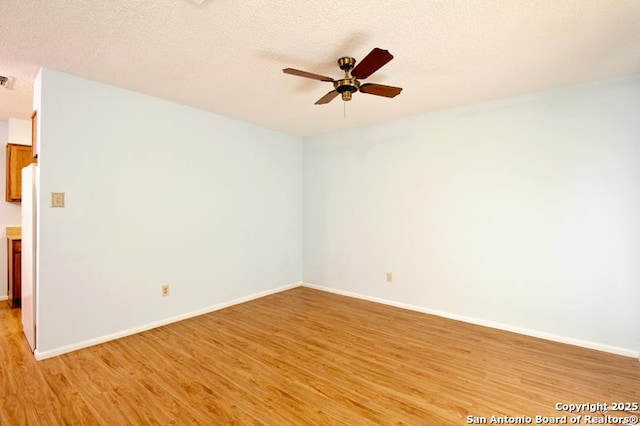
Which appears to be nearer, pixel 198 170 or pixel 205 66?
pixel 205 66

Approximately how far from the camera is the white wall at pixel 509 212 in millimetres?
2643

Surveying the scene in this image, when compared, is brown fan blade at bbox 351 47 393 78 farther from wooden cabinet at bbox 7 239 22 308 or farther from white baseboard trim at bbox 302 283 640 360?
wooden cabinet at bbox 7 239 22 308

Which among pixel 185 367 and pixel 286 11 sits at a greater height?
pixel 286 11

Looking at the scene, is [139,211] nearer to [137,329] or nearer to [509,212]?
[137,329]

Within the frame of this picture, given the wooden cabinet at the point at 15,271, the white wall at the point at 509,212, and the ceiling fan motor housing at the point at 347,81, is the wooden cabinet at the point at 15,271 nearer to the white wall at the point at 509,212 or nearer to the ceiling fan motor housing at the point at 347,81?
the white wall at the point at 509,212

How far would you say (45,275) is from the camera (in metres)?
2.49

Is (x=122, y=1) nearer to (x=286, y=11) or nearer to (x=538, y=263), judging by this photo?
(x=286, y=11)

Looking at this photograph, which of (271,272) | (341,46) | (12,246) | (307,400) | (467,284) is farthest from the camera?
(271,272)

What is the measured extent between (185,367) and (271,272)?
7.14ft

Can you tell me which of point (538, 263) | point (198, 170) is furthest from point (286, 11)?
point (538, 263)

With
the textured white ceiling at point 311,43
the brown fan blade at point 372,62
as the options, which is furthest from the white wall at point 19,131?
the brown fan blade at point 372,62

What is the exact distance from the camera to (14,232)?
155 inches

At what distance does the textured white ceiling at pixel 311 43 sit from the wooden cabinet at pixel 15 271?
5.99ft

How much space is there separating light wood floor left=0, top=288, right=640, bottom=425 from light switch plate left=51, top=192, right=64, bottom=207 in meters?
1.30
